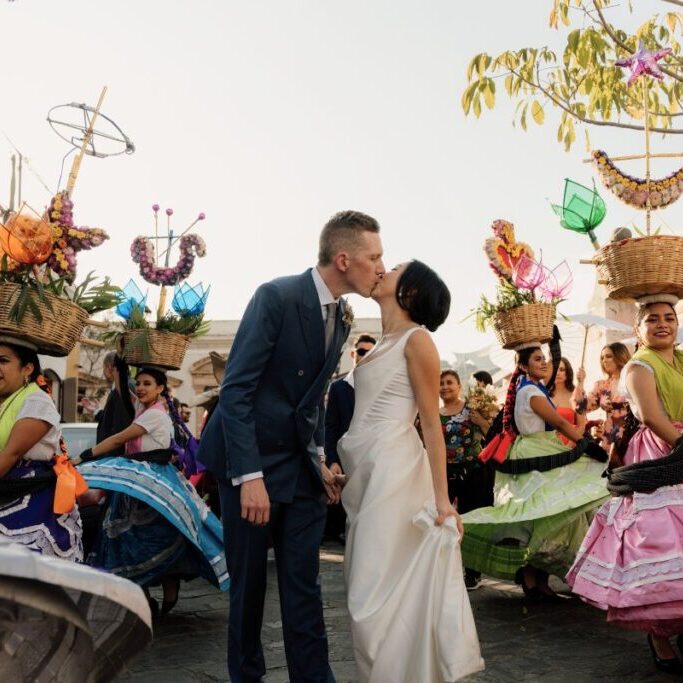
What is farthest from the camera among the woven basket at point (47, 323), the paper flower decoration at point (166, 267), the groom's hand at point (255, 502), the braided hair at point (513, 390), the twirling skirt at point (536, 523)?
the braided hair at point (513, 390)

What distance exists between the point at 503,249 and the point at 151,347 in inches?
102

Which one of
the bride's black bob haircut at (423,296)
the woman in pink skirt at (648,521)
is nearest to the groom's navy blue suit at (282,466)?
the bride's black bob haircut at (423,296)

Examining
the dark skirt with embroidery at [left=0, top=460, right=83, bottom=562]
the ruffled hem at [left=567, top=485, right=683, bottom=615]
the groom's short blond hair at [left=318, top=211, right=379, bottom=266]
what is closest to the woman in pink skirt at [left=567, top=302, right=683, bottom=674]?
the ruffled hem at [left=567, top=485, right=683, bottom=615]

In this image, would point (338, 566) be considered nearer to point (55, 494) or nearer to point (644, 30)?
point (55, 494)

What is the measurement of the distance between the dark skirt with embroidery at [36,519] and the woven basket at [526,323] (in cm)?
357

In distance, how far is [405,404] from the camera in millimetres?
4031

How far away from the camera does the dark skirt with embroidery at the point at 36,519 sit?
439 centimetres

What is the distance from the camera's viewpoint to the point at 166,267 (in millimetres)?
6758

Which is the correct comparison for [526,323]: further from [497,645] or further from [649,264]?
[497,645]

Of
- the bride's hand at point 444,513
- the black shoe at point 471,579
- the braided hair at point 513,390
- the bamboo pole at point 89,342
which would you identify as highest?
the bamboo pole at point 89,342

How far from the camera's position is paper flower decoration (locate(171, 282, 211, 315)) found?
646cm

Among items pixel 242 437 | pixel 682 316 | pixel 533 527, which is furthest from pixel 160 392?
pixel 682 316

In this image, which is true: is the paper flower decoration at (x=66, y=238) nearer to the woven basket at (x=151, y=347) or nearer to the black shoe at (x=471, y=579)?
the woven basket at (x=151, y=347)

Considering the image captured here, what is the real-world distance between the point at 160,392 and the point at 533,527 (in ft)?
8.79
